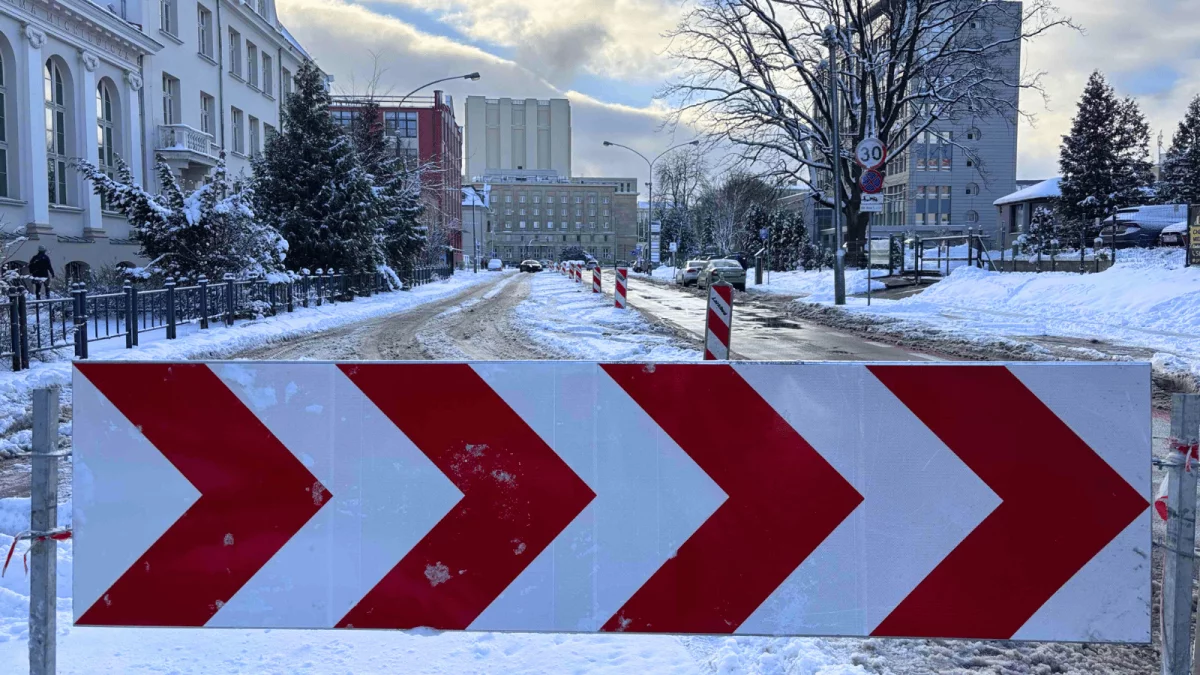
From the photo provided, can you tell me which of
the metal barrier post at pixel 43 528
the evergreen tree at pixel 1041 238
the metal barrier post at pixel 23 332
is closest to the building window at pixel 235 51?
the metal barrier post at pixel 23 332

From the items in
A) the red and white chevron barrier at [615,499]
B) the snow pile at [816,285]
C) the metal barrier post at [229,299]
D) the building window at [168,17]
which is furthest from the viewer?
the building window at [168,17]

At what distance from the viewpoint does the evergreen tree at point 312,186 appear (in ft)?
92.9

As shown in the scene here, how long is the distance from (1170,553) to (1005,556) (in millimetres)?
446

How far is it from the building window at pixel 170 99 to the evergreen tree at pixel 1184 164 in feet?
175

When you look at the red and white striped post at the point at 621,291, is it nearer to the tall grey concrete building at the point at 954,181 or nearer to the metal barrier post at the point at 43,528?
the metal barrier post at the point at 43,528

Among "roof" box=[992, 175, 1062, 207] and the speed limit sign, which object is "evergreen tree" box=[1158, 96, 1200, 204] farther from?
the speed limit sign

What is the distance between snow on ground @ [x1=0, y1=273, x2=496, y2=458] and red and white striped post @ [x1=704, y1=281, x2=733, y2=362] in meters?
5.75

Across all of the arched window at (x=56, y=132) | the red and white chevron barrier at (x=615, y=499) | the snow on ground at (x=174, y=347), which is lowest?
the snow on ground at (x=174, y=347)

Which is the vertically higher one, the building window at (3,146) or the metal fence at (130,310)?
the building window at (3,146)

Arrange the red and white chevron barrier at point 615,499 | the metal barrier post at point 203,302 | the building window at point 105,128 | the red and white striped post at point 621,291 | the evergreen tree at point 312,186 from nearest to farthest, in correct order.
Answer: the red and white chevron barrier at point 615,499 → the metal barrier post at point 203,302 → the red and white striped post at point 621,291 → the evergreen tree at point 312,186 → the building window at point 105,128

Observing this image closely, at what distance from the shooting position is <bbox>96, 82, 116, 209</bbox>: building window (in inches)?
1126

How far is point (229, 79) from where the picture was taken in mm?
37719

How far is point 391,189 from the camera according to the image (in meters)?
37.1

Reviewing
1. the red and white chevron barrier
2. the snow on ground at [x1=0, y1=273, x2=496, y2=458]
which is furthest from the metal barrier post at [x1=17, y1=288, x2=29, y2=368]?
the red and white chevron barrier
